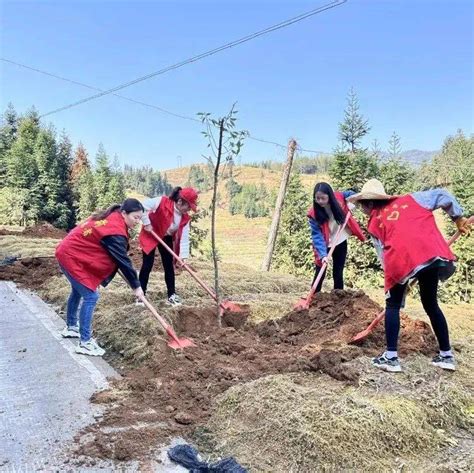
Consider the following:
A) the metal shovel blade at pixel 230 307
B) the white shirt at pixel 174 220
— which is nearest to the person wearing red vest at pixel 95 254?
the white shirt at pixel 174 220

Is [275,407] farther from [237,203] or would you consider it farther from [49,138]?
[237,203]

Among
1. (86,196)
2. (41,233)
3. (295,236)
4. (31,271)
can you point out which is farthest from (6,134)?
(31,271)

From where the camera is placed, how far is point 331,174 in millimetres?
17109

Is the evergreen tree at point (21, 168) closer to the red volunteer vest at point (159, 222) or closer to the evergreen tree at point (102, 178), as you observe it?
the evergreen tree at point (102, 178)

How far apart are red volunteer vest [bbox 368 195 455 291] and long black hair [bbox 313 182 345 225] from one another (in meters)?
1.87

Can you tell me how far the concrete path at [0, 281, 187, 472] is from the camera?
9.07ft

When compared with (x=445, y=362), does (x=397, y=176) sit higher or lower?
higher

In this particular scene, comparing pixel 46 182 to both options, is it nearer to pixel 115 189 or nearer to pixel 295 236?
pixel 115 189

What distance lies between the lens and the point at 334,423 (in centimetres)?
280

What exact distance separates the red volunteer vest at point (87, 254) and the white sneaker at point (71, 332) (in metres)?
0.79

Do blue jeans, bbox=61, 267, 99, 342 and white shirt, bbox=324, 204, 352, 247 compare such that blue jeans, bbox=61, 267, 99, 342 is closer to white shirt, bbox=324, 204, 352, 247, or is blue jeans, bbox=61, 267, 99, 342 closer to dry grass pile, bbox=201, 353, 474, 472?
dry grass pile, bbox=201, 353, 474, 472

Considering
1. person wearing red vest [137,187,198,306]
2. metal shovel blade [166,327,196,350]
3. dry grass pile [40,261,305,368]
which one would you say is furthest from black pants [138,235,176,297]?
metal shovel blade [166,327,196,350]

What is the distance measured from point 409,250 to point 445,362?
3.33 feet

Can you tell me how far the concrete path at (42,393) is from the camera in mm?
2764
